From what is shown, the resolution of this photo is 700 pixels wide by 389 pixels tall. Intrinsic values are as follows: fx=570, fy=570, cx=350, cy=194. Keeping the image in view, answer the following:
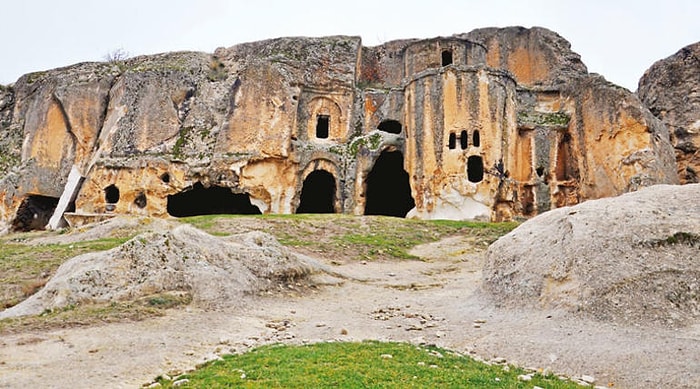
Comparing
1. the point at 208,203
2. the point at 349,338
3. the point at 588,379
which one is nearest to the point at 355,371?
the point at 349,338

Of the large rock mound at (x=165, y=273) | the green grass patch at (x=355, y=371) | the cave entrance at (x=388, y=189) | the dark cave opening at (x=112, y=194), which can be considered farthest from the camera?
the cave entrance at (x=388, y=189)

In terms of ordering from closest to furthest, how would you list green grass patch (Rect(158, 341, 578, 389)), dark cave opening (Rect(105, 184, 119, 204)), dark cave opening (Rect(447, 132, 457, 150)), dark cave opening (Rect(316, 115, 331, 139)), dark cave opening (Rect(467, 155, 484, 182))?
green grass patch (Rect(158, 341, 578, 389)) → dark cave opening (Rect(447, 132, 457, 150)) → dark cave opening (Rect(467, 155, 484, 182)) → dark cave opening (Rect(105, 184, 119, 204)) → dark cave opening (Rect(316, 115, 331, 139))

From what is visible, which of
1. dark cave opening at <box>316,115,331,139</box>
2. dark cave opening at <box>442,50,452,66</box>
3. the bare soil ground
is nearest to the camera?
the bare soil ground

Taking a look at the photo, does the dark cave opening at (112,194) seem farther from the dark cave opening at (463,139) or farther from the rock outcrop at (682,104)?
the rock outcrop at (682,104)

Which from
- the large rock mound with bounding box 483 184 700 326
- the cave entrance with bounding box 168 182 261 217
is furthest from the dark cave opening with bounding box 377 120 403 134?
the large rock mound with bounding box 483 184 700 326

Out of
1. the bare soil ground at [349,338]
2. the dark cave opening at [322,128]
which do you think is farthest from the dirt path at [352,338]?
the dark cave opening at [322,128]

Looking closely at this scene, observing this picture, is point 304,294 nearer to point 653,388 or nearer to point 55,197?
point 653,388

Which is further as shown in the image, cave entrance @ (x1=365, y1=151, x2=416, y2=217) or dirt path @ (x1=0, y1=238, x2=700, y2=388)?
cave entrance @ (x1=365, y1=151, x2=416, y2=217)

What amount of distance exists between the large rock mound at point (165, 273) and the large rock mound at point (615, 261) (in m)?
5.55

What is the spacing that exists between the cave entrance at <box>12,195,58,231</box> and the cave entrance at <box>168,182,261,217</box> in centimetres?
823

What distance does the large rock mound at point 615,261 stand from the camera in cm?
916

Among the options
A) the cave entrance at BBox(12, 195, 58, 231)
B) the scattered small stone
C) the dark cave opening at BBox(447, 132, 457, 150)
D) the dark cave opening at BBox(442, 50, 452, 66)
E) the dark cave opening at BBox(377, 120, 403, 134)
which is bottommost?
the scattered small stone

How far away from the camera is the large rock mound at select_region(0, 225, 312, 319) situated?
11336 mm

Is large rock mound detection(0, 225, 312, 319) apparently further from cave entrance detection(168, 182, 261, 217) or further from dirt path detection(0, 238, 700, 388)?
cave entrance detection(168, 182, 261, 217)
